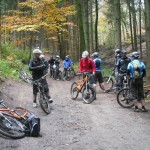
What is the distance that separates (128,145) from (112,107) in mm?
4924

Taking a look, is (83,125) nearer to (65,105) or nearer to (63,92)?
(65,105)

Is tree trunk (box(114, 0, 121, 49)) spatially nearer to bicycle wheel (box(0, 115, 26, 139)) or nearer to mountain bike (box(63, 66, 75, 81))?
mountain bike (box(63, 66, 75, 81))

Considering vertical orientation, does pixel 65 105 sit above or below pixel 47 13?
below

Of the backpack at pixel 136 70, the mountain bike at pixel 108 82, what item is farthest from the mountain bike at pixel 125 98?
the mountain bike at pixel 108 82

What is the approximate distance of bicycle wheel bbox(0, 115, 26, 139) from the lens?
8.14 metres

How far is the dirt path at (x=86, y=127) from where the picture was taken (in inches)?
321

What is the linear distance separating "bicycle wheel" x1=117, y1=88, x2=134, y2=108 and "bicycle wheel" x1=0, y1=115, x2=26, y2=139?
567 centimetres

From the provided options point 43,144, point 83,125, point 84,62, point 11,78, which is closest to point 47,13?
point 11,78

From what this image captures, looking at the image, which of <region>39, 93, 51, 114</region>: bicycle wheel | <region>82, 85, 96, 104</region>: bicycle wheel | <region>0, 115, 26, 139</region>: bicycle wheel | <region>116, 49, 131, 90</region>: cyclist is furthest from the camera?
<region>116, 49, 131, 90</region>: cyclist

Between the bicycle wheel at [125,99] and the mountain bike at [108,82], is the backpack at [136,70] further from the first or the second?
the mountain bike at [108,82]

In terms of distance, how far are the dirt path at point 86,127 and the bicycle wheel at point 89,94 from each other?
25 centimetres

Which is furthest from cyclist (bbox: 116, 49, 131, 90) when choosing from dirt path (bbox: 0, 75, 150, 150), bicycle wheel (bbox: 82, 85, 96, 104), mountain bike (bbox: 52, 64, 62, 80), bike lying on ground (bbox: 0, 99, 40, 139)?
mountain bike (bbox: 52, 64, 62, 80)

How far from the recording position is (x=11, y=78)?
19234 mm

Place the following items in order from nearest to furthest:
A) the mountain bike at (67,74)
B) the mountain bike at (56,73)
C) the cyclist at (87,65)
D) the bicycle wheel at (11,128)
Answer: the bicycle wheel at (11,128) → the cyclist at (87,65) → the mountain bike at (67,74) → the mountain bike at (56,73)
